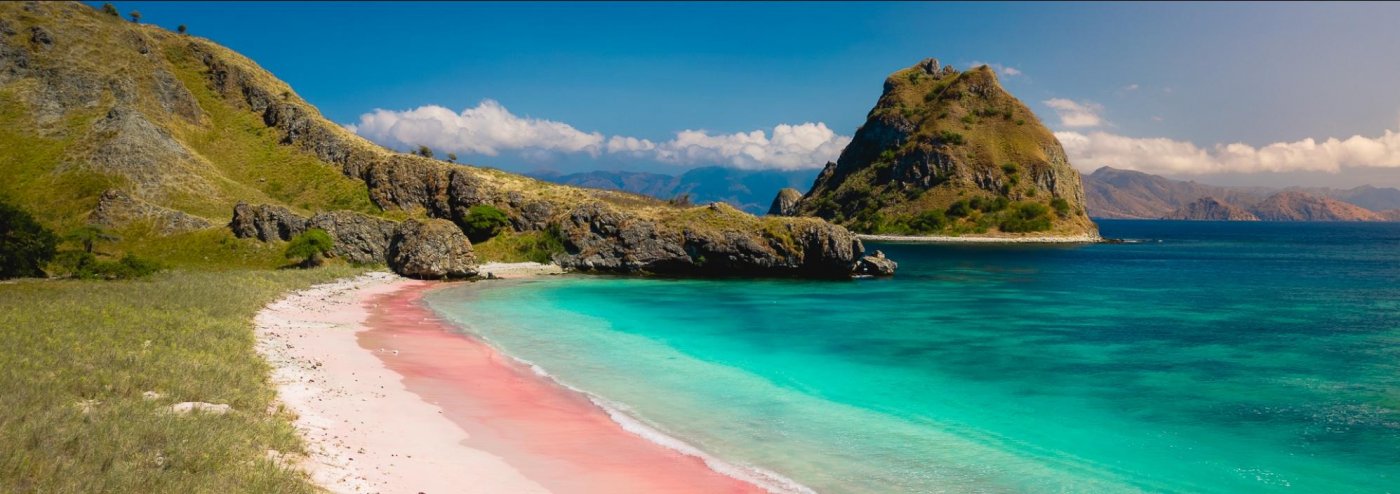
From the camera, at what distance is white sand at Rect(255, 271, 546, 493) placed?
1448 cm

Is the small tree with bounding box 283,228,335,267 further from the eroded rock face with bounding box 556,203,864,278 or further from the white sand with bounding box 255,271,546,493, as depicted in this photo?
the white sand with bounding box 255,271,546,493

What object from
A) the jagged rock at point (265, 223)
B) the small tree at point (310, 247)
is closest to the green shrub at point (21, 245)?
the small tree at point (310, 247)

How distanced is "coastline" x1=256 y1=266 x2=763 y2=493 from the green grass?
1168 millimetres

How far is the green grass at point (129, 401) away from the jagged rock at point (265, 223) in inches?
1677

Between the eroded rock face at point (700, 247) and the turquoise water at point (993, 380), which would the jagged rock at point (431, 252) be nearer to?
the turquoise water at point (993, 380)

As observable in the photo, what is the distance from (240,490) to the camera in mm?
10906

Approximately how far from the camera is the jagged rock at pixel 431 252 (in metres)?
68.1

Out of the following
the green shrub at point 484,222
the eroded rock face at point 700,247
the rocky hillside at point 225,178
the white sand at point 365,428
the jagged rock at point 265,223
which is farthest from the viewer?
the green shrub at point 484,222

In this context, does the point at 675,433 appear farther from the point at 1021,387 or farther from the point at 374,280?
the point at 374,280

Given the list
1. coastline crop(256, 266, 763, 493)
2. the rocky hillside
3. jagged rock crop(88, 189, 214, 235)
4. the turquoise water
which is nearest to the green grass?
coastline crop(256, 266, 763, 493)

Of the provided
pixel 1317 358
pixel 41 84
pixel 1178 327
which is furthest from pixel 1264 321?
pixel 41 84

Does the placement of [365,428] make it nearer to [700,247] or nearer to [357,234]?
[357,234]

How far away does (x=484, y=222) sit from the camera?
8594cm

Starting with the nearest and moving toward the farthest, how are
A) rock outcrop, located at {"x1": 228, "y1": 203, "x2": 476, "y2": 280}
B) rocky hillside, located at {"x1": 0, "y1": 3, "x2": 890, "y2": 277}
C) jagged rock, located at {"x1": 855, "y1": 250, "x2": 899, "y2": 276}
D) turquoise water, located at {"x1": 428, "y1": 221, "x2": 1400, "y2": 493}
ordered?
turquoise water, located at {"x1": 428, "y1": 221, "x2": 1400, "y2": 493} → rock outcrop, located at {"x1": 228, "y1": 203, "x2": 476, "y2": 280} → rocky hillside, located at {"x1": 0, "y1": 3, "x2": 890, "y2": 277} → jagged rock, located at {"x1": 855, "y1": 250, "x2": 899, "y2": 276}
